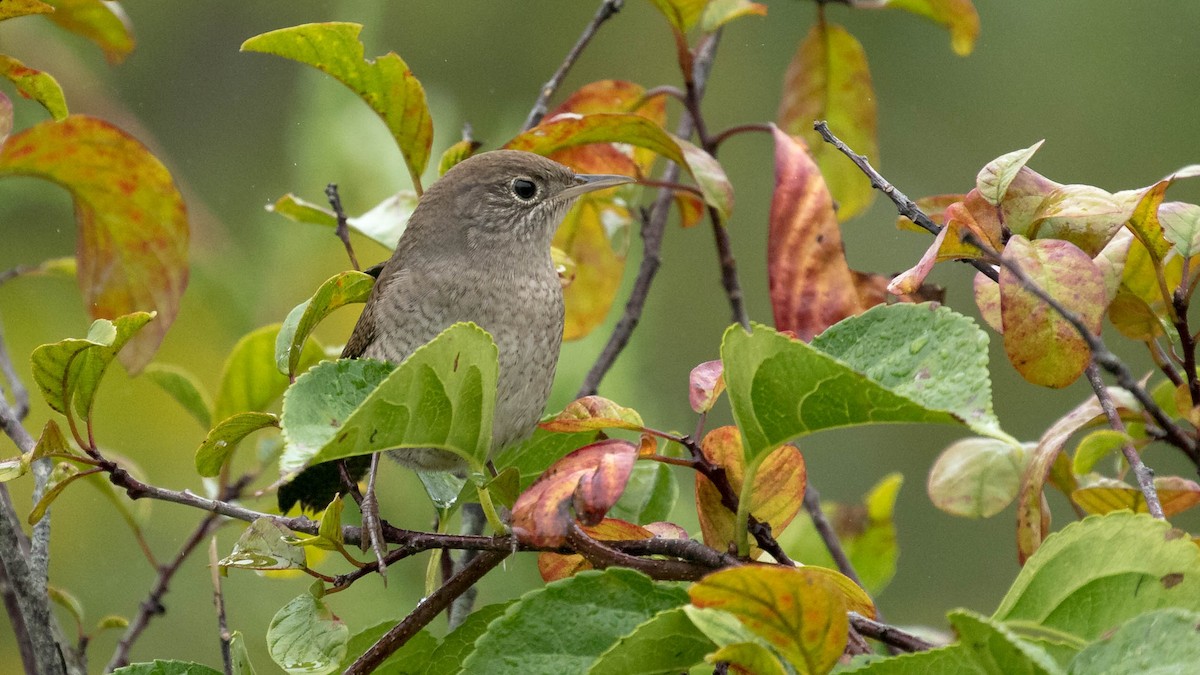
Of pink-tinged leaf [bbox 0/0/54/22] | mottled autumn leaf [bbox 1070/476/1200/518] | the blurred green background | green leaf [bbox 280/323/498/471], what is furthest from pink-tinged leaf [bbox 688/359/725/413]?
the blurred green background

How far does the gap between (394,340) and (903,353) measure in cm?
131

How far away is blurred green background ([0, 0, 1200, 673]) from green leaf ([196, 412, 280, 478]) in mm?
2434

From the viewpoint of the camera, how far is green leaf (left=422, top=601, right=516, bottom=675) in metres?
1.44

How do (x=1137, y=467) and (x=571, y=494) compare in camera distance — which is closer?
(x=571, y=494)

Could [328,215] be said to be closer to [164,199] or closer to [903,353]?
[164,199]

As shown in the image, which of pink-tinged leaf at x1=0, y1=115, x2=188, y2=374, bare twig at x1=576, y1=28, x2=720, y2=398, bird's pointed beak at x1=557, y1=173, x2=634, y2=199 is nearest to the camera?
pink-tinged leaf at x1=0, y1=115, x2=188, y2=374

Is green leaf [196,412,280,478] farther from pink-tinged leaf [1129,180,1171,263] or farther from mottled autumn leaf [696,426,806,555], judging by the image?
pink-tinged leaf [1129,180,1171,263]

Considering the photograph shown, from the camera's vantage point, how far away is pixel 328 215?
2289 mm

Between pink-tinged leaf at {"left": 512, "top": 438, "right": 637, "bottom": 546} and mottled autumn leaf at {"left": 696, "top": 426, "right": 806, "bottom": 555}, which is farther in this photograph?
mottled autumn leaf at {"left": 696, "top": 426, "right": 806, "bottom": 555}

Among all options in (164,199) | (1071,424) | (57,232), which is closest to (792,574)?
(1071,424)

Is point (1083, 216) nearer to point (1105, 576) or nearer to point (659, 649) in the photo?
point (1105, 576)

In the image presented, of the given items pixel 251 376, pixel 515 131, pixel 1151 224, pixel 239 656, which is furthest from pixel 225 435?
pixel 515 131

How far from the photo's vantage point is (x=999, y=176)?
1.47m

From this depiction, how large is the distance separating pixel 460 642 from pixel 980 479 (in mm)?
886
